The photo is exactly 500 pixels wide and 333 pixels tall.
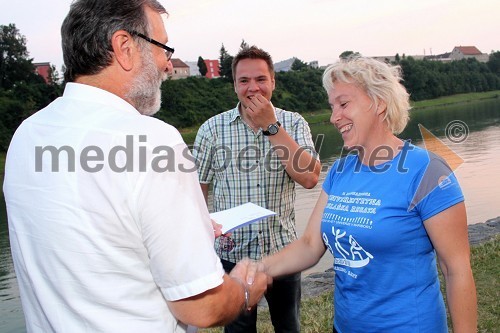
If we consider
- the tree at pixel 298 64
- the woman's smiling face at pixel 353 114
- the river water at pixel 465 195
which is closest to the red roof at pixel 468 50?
the tree at pixel 298 64

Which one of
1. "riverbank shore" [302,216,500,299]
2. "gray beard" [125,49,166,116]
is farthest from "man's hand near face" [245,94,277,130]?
"riverbank shore" [302,216,500,299]

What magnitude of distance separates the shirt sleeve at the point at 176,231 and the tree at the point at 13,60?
196 feet

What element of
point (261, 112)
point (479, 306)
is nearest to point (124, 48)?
point (261, 112)

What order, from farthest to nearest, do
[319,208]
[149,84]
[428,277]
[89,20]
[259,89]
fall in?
[259,89], [319,208], [428,277], [149,84], [89,20]

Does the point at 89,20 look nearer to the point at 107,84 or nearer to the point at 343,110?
the point at 107,84

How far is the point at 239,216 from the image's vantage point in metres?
2.91

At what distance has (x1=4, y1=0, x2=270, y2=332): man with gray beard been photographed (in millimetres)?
1673

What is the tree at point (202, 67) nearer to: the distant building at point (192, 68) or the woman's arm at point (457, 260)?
the distant building at point (192, 68)

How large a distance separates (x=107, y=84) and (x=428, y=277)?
1779mm

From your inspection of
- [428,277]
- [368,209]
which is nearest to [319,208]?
[368,209]

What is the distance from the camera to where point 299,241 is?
306cm

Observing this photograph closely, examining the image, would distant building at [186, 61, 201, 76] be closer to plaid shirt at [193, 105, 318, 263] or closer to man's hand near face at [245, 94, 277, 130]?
plaid shirt at [193, 105, 318, 263]

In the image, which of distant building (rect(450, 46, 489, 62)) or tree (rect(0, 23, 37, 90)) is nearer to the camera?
tree (rect(0, 23, 37, 90))

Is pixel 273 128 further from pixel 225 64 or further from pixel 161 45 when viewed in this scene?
pixel 225 64
